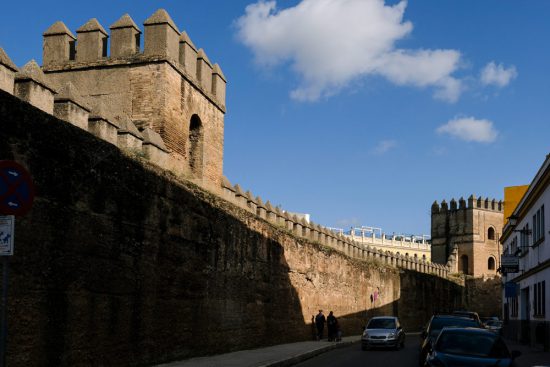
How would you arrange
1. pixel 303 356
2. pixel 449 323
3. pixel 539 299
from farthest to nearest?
pixel 539 299 → pixel 303 356 → pixel 449 323

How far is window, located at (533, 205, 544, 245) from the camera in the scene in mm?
27078

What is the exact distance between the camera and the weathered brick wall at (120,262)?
10.1 metres

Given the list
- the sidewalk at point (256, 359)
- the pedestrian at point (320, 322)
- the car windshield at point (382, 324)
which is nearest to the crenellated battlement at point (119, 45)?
Result: the sidewalk at point (256, 359)

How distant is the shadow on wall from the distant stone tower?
194 ft

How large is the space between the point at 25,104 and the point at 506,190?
158 feet

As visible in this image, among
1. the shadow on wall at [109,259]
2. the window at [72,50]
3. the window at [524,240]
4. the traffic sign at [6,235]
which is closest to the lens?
the traffic sign at [6,235]

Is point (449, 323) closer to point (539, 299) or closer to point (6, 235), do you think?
point (539, 299)

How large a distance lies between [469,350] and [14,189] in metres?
8.19

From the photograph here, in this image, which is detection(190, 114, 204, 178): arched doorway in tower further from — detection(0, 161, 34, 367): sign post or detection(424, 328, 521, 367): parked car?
detection(0, 161, 34, 367): sign post

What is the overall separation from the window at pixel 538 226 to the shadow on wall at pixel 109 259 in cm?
1372

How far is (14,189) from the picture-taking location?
661 centimetres

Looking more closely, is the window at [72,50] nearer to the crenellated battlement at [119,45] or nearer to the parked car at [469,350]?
the crenellated battlement at [119,45]

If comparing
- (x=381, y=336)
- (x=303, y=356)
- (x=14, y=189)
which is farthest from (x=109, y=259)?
(x=381, y=336)

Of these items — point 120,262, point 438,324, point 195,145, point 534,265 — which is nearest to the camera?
point 120,262
